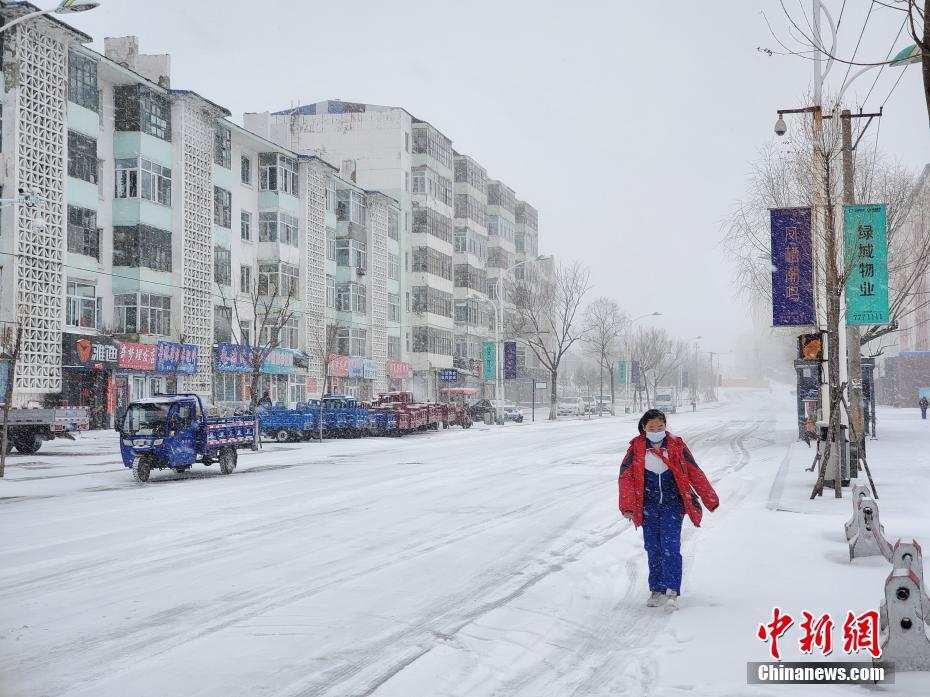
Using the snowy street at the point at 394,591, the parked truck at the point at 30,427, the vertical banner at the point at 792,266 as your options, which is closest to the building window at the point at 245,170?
the parked truck at the point at 30,427

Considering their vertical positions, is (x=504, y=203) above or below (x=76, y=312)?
above

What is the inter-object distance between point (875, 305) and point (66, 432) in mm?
24898

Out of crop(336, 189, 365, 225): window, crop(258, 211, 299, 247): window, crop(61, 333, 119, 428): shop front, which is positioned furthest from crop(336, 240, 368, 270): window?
crop(61, 333, 119, 428): shop front

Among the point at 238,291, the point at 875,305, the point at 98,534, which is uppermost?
the point at 238,291

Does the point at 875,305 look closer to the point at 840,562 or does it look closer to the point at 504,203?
the point at 840,562

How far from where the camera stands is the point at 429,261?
76.2 m

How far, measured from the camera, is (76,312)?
130ft

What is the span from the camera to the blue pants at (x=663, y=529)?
7.68m

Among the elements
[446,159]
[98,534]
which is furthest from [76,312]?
[446,159]

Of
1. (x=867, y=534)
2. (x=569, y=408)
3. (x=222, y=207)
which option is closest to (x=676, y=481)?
(x=867, y=534)

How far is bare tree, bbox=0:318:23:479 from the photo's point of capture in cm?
2149

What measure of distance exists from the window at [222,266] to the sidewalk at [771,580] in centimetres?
3677

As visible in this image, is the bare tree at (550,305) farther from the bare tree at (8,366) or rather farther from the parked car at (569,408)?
the bare tree at (8,366)

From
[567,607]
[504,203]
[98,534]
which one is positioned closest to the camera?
[567,607]
